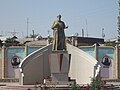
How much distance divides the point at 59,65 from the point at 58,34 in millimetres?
1900

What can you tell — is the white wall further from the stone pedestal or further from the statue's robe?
the statue's robe

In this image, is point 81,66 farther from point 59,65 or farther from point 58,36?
point 58,36

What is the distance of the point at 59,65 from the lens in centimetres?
2023

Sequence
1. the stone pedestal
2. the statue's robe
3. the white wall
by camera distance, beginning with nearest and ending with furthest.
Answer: the stone pedestal → the statue's robe → the white wall

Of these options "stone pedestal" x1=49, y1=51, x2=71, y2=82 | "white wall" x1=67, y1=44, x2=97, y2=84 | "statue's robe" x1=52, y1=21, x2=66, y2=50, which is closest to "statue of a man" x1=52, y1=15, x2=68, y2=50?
"statue's robe" x1=52, y1=21, x2=66, y2=50

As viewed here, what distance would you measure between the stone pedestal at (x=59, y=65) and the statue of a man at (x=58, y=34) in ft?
1.49

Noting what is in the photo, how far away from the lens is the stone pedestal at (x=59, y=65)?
2019 centimetres

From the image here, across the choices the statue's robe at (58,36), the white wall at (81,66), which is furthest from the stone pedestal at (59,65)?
the white wall at (81,66)

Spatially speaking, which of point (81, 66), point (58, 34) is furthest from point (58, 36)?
point (81, 66)

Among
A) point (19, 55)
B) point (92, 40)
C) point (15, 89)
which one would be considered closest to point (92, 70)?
point (15, 89)

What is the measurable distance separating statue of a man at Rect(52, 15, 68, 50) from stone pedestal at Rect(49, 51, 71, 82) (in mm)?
455

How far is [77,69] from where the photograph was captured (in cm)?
2378

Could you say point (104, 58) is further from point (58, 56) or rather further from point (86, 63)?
point (58, 56)

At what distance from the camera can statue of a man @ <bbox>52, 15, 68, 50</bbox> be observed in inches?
808
